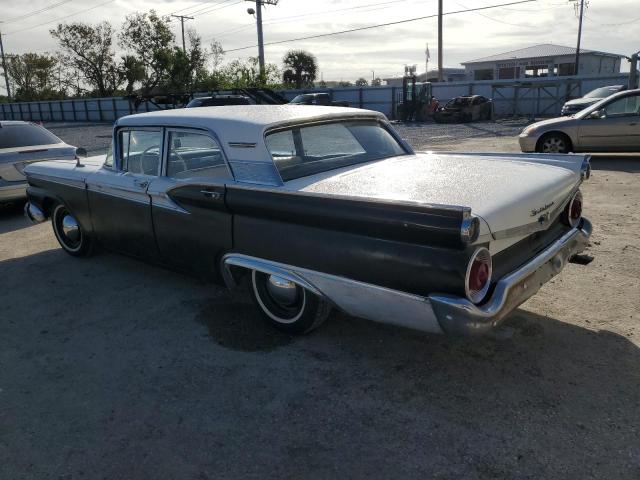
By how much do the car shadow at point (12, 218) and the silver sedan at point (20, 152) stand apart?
1.14ft

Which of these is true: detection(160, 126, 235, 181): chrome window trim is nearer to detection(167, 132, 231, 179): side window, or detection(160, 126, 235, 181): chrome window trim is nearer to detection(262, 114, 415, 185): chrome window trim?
detection(167, 132, 231, 179): side window

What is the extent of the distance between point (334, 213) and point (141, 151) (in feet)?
7.74

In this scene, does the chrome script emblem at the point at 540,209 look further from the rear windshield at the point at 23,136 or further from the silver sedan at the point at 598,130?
the silver sedan at the point at 598,130

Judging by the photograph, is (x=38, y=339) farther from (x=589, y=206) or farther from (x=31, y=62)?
(x=31, y=62)

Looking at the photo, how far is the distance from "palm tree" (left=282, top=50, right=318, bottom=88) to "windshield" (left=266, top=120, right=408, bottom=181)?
46.8 metres

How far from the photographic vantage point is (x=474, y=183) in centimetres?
321

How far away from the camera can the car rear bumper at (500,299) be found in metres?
2.56

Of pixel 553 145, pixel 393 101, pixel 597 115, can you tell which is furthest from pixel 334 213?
Answer: pixel 393 101

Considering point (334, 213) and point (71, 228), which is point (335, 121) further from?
point (71, 228)

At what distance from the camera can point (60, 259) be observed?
18.5 feet

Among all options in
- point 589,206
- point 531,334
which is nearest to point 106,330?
point 531,334

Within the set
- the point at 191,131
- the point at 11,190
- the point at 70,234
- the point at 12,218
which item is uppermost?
the point at 191,131

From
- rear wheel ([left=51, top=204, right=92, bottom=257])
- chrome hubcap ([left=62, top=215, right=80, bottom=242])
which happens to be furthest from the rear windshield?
chrome hubcap ([left=62, top=215, right=80, bottom=242])

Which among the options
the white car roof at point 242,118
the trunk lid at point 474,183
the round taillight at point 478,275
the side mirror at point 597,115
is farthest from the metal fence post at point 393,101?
the round taillight at point 478,275
